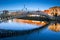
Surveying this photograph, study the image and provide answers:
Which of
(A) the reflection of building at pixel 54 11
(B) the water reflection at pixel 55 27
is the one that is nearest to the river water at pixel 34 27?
(B) the water reflection at pixel 55 27

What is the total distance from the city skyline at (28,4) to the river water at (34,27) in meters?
0.16

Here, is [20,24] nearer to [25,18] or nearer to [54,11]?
[25,18]

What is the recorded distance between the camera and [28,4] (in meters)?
1.47

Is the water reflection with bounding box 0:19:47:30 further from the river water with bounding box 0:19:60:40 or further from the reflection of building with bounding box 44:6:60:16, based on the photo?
the reflection of building with bounding box 44:6:60:16

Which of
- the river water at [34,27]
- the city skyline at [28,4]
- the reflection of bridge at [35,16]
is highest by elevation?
the city skyline at [28,4]

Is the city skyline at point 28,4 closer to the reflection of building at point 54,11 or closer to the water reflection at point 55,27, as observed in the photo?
the reflection of building at point 54,11

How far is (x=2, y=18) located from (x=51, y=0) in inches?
25.1

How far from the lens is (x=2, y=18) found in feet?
4.80

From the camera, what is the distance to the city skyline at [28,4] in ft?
4.83

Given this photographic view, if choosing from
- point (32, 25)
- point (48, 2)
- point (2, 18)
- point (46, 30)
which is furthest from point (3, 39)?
point (48, 2)

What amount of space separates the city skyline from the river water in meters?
0.16

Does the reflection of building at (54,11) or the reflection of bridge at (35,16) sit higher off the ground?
the reflection of building at (54,11)

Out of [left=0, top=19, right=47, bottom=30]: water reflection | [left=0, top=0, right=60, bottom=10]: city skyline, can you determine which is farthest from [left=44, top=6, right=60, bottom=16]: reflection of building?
[left=0, top=19, right=47, bottom=30]: water reflection

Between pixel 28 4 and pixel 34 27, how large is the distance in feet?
0.95
